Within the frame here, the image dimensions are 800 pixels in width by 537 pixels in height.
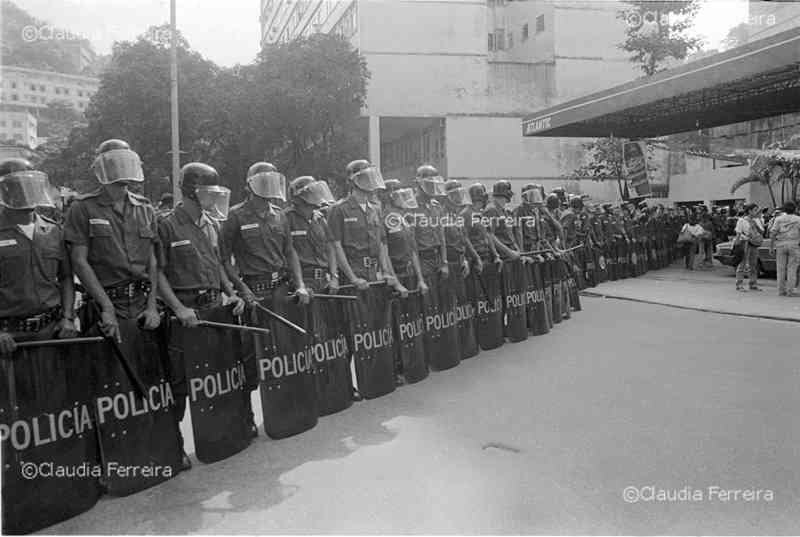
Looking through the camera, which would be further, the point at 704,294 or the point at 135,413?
the point at 704,294

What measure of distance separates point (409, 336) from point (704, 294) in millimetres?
9008

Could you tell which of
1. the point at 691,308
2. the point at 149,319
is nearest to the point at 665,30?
the point at 691,308

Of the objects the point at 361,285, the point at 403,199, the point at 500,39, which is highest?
the point at 500,39

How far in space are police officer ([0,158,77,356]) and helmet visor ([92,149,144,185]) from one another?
0.36 metres

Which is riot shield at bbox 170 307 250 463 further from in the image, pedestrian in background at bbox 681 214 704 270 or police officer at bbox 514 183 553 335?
pedestrian in background at bbox 681 214 704 270

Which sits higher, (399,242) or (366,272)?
(399,242)

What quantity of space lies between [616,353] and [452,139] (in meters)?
32.3

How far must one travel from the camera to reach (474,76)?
39844 mm

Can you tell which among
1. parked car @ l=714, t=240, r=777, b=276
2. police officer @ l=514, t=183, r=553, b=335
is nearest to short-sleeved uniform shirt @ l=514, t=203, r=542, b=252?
police officer @ l=514, t=183, r=553, b=335

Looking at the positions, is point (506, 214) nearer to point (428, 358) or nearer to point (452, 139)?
point (428, 358)

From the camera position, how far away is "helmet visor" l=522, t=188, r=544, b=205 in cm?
1034

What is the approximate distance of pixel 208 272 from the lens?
16.0ft

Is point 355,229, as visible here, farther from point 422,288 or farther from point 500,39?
point 500,39

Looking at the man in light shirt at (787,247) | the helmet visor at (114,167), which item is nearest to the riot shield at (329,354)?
the helmet visor at (114,167)
